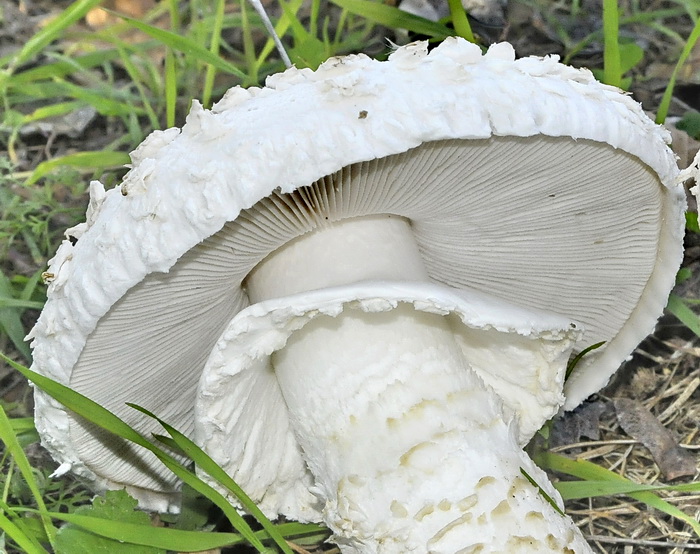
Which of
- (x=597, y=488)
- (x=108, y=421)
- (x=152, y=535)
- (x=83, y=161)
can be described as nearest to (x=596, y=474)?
(x=597, y=488)

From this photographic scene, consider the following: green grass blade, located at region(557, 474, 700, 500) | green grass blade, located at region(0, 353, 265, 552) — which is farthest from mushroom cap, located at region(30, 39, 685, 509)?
green grass blade, located at region(557, 474, 700, 500)

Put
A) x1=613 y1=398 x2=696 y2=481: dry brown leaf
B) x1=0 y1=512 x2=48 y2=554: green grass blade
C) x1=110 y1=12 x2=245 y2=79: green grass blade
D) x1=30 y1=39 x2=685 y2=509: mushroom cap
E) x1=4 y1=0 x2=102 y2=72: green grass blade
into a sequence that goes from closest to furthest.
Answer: x1=30 y1=39 x2=685 y2=509: mushroom cap
x1=0 y1=512 x2=48 y2=554: green grass blade
x1=613 y1=398 x2=696 y2=481: dry brown leaf
x1=110 y1=12 x2=245 y2=79: green grass blade
x1=4 y1=0 x2=102 y2=72: green grass blade

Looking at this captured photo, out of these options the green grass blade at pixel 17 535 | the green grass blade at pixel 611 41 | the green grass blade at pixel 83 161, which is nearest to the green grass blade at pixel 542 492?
the green grass blade at pixel 17 535

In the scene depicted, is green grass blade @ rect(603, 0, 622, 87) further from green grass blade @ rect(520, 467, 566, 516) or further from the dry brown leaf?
green grass blade @ rect(520, 467, 566, 516)

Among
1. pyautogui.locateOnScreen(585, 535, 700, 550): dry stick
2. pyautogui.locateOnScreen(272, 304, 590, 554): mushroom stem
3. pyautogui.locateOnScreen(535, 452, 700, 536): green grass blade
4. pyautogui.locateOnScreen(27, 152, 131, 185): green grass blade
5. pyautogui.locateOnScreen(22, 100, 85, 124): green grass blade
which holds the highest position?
pyautogui.locateOnScreen(22, 100, 85, 124): green grass blade

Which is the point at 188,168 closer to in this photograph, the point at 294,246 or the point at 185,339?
the point at 294,246

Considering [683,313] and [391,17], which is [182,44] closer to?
[391,17]

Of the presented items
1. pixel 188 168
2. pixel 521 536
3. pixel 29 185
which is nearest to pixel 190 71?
pixel 29 185
